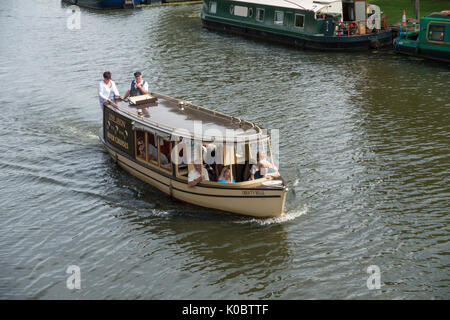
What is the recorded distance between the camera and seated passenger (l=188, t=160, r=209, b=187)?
19.5 metres

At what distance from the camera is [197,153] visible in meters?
19.3

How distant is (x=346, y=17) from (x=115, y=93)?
25.1 m

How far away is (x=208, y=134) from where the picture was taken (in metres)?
19.3

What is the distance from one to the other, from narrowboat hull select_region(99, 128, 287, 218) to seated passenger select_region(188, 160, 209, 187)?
0.17 meters

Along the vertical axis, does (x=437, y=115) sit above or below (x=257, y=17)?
below

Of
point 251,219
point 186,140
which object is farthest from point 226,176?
point 186,140

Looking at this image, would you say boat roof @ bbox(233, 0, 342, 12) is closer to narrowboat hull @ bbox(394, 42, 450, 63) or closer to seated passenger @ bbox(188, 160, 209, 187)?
narrowboat hull @ bbox(394, 42, 450, 63)

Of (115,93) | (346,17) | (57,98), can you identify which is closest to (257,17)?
(346,17)

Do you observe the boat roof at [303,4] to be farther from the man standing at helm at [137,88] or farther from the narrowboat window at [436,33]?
the man standing at helm at [137,88]

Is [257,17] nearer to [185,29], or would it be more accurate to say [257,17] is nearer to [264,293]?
[185,29]

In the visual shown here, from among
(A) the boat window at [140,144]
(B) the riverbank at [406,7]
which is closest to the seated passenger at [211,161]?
(A) the boat window at [140,144]

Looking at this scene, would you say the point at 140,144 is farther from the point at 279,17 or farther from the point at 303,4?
the point at 279,17

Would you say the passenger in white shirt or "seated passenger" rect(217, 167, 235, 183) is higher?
the passenger in white shirt

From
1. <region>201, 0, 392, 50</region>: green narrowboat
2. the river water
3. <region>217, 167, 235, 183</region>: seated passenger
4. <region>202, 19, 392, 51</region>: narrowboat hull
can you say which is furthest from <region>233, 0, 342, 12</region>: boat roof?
<region>217, 167, 235, 183</region>: seated passenger
